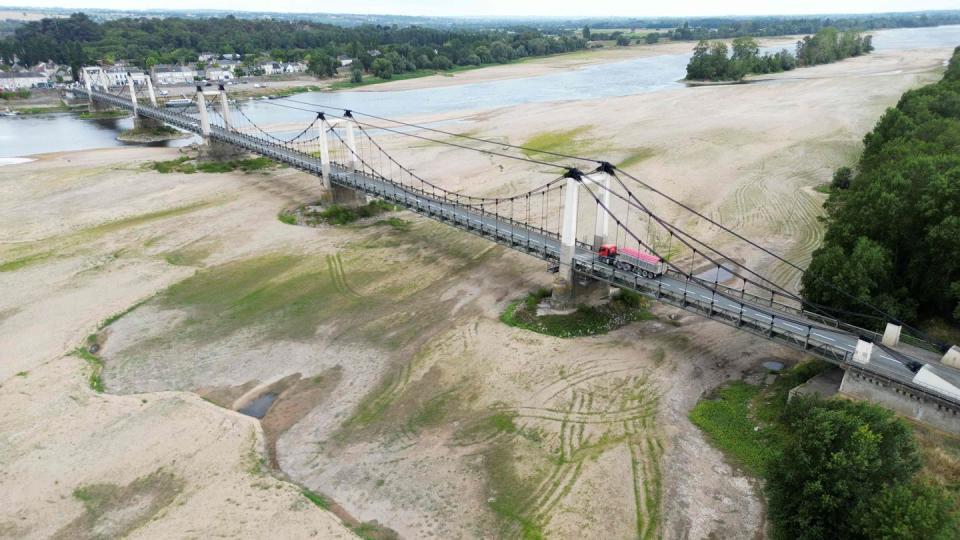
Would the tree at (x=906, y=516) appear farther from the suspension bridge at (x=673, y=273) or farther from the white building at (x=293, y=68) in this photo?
the white building at (x=293, y=68)

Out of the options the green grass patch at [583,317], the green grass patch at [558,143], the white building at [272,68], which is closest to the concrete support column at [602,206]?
the green grass patch at [583,317]

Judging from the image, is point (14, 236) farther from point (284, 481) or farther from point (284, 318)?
point (284, 481)

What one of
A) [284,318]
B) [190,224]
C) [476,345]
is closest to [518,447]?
[476,345]

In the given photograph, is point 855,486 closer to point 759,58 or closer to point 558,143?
point 558,143

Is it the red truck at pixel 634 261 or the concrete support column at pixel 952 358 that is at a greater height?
the red truck at pixel 634 261

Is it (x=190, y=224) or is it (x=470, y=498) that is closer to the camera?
(x=470, y=498)
